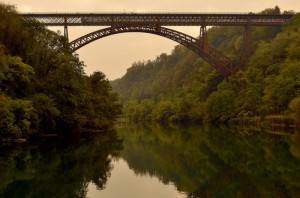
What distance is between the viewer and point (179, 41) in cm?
5778

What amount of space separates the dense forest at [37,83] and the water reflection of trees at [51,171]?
3987mm

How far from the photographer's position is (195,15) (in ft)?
189

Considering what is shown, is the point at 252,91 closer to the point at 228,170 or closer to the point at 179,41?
the point at 179,41

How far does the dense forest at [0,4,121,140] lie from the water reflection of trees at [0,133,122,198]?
3.99 meters

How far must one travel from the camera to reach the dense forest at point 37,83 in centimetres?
2619

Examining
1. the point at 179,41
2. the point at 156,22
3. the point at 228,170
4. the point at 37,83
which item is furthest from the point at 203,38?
the point at 228,170

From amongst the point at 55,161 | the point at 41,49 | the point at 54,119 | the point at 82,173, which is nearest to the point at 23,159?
the point at 55,161

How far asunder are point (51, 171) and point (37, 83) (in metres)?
17.9

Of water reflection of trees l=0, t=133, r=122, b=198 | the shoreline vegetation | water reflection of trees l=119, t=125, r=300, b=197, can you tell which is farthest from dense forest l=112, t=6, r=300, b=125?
water reflection of trees l=0, t=133, r=122, b=198

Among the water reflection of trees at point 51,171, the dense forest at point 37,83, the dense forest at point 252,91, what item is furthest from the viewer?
the dense forest at point 252,91

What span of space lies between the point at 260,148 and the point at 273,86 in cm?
2916

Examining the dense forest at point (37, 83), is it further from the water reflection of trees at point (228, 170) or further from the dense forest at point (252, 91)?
the dense forest at point (252, 91)

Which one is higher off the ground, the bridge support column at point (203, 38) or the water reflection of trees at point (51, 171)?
the bridge support column at point (203, 38)

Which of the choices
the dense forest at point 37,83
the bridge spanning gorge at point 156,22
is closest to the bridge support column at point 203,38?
the bridge spanning gorge at point 156,22
